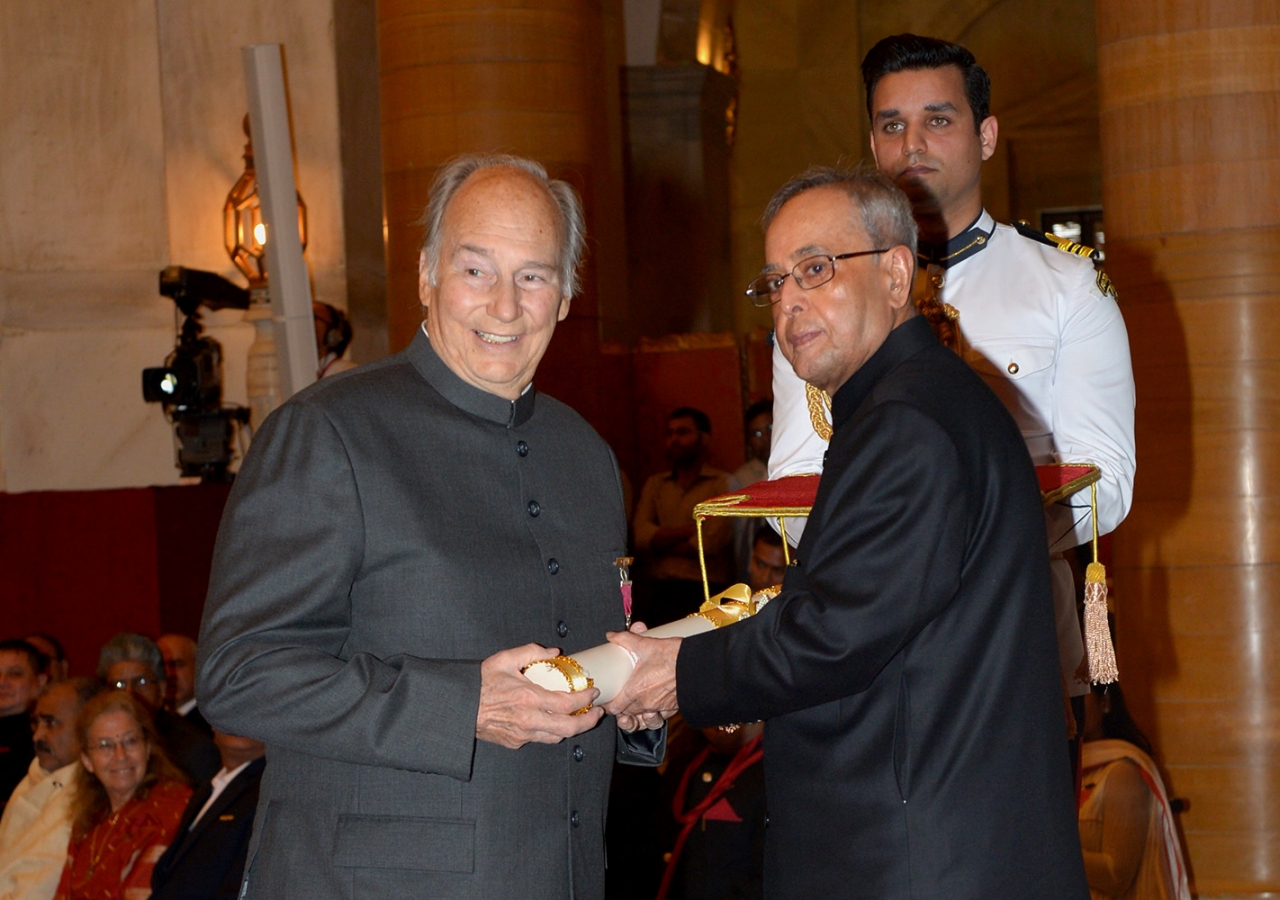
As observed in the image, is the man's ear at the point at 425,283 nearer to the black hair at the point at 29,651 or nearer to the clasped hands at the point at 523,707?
the clasped hands at the point at 523,707

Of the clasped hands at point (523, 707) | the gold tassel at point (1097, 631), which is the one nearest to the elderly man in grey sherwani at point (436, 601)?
the clasped hands at point (523, 707)

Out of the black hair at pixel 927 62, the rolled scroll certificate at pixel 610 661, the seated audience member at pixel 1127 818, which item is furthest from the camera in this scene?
the seated audience member at pixel 1127 818

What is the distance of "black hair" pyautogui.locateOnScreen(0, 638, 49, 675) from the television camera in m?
1.43

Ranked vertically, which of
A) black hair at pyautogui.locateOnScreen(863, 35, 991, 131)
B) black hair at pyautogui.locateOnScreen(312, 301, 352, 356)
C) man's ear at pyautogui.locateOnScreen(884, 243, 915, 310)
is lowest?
man's ear at pyautogui.locateOnScreen(884, 243, 915, 310)

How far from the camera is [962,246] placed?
325cm

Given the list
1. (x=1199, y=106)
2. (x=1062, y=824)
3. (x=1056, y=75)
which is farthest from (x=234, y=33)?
(x=1056, y=75)

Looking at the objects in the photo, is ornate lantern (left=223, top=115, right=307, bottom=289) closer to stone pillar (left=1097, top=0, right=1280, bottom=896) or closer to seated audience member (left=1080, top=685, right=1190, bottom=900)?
stone pillar (left=1097, top=0, right=1280, bottom=896)

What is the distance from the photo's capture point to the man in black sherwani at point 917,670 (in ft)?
6.95

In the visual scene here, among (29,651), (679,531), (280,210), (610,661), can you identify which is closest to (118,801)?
(29,651)

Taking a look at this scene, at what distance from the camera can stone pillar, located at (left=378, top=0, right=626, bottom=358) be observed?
671 cm

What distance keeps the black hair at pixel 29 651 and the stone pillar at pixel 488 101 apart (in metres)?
2.21

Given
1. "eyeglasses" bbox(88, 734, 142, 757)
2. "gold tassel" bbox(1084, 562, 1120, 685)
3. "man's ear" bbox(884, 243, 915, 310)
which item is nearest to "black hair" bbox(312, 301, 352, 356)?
"eyeglasses" bbox(88, 734, 142, 757)

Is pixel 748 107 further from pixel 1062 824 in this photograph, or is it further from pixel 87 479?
pixel 1062 824

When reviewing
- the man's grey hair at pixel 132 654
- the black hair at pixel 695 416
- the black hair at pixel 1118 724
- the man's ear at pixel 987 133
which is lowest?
the man's grey hair at pixel 132 654
